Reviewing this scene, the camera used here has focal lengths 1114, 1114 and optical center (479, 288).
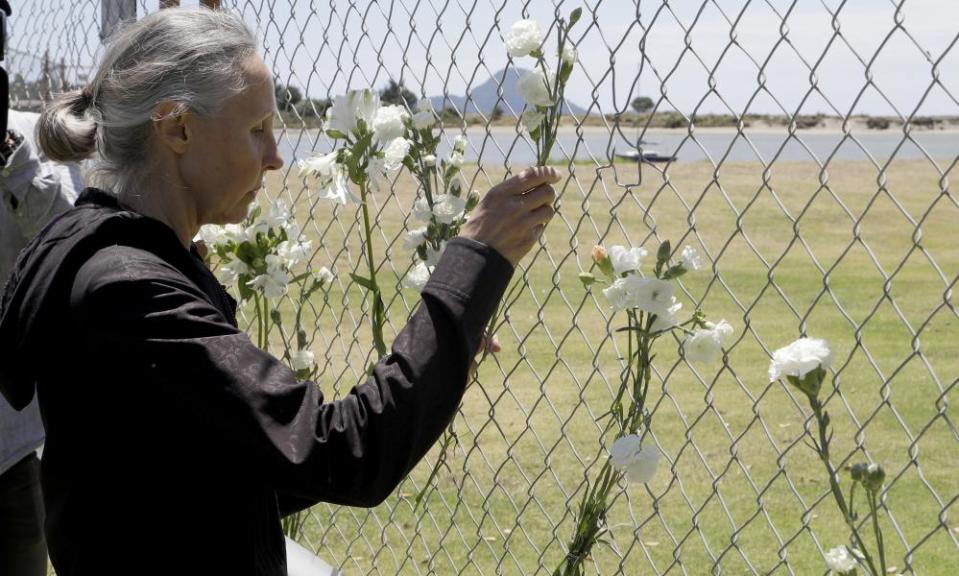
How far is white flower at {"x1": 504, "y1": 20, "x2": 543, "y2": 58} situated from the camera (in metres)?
1.74

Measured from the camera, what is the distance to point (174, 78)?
1.55 metres

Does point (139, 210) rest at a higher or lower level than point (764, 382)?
higher

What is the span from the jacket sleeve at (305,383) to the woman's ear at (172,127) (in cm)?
22

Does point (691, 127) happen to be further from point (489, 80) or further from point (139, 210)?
point (139, 210)

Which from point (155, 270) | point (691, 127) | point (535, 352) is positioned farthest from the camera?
point (535, 352)

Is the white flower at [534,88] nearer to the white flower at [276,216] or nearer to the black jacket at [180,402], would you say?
the black jacket at [180,402]

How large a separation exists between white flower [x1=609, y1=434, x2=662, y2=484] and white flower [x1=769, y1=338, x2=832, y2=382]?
0.34 meters

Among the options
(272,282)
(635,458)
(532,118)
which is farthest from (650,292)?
(272,282)

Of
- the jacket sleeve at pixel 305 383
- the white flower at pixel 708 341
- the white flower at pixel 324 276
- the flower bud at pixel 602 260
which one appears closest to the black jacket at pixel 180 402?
the jacket sleeve at pixel 305 383

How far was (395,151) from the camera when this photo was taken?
1933mm

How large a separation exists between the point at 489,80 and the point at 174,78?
3.14 feet

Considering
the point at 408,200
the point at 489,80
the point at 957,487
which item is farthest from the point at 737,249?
the point at 489,80

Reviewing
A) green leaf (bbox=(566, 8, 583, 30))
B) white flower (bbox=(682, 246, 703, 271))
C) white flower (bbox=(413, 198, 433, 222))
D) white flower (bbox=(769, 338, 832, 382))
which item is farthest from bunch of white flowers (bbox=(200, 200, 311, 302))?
white flower (bbox=(769, 338, 832, 382))

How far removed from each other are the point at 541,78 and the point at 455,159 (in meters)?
0.33
